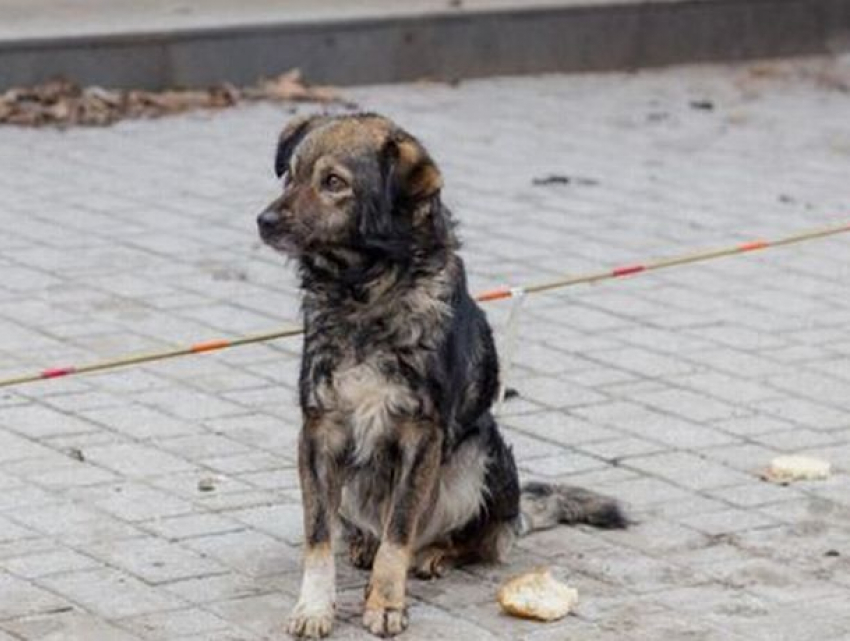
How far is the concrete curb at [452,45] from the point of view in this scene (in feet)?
43.1

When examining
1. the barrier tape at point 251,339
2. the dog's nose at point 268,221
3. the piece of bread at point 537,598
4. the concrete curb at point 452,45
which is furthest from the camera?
the concrete curb at point 452,45

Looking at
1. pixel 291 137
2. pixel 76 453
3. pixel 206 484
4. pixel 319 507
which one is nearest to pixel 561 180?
pixel 76 453

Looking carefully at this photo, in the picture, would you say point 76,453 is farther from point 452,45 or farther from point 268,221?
point 452,45

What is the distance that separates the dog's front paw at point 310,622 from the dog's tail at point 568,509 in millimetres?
1048

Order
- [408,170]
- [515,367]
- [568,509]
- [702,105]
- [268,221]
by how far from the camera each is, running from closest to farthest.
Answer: [268,221], [408,170], [568,509], [515,367], [702,105]

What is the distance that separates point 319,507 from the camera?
638cm

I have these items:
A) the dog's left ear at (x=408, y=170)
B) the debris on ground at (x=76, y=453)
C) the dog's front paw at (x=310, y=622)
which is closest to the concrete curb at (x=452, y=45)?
the debris on ground at (x=76, y=453)

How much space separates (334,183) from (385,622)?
1112mm

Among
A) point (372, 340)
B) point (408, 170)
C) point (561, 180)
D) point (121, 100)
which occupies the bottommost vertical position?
point (561, 180)

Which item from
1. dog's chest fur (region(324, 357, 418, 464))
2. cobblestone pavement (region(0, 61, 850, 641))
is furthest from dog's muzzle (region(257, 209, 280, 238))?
cobblestone pavement (region(0, 61, 850, 641))

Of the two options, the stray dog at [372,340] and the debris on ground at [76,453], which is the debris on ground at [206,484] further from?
the stray dog at [372,340]

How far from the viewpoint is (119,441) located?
7.90m

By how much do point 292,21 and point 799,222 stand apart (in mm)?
3623

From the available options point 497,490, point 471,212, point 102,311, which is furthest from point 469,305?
point 471,212
